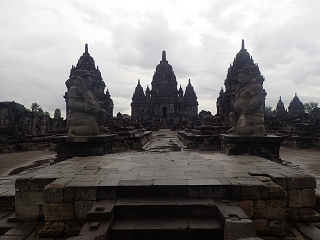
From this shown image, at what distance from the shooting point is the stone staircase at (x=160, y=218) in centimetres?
221

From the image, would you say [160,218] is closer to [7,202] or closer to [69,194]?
[69,194]

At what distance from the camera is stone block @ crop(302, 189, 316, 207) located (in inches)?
113

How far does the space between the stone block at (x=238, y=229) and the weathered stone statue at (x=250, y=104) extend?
3748 millimetres

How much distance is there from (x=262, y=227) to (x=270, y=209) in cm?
27

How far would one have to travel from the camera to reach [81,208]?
258cm

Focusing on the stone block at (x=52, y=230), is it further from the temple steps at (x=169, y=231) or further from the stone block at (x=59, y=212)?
the temple steps at (x=169, y=231)

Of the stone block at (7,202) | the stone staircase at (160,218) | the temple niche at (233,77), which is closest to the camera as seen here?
the stone staircase at (160,218)

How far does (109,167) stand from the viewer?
12.5 feet

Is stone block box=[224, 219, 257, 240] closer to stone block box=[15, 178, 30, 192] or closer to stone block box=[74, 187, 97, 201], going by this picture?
stone block box=[74, 187, 97, 201]

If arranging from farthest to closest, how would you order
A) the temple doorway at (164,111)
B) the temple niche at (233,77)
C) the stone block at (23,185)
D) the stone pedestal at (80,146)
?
1. the temple doorway at (164,111)
2. the temple niche at (233,77)
3. the stone pedestal at (80,146)
4. the stone block at (23,185)

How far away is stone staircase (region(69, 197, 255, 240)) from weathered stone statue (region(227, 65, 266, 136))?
3.46 m

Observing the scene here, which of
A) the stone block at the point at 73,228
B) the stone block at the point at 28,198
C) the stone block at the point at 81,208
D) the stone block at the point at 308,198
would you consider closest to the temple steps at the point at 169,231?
the stone block at the point at 81,208

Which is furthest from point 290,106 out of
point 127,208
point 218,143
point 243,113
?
point 127,208

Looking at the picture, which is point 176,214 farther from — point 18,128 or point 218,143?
point 18,128
